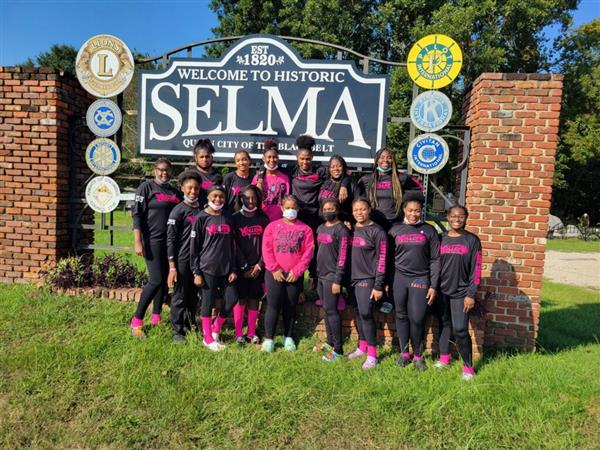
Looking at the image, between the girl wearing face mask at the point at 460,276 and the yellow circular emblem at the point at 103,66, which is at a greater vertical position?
the yellow circular emblem at the point at 103,66

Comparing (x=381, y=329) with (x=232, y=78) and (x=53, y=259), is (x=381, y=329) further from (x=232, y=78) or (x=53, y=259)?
(x=53, y=259)

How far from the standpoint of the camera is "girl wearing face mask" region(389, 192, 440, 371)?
Answer: 3.62 meters

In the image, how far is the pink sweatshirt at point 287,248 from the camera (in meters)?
3.84

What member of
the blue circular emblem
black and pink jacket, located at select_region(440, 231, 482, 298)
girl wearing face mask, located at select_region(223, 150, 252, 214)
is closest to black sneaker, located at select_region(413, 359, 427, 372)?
black and pink jacket, located at select_region(440, 231, 482, 298)

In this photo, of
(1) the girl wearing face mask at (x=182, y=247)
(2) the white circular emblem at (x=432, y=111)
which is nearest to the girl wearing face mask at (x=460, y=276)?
(2) the white circular emblem at (x=432, y=111)

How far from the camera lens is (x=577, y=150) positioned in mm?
22500

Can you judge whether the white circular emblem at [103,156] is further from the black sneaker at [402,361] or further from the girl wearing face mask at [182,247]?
the black sneaker at [402,361]

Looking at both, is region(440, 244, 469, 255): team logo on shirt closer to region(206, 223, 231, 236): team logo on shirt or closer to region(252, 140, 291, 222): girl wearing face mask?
region(252, 140, 291, 222): girl wearing face mask

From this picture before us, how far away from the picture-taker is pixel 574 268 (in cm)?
1163

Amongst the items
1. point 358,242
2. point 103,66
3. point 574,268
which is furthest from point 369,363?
point 574,268

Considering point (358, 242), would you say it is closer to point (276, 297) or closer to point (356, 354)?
point (276, 297)

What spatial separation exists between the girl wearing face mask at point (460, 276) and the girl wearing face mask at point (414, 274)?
99 mm

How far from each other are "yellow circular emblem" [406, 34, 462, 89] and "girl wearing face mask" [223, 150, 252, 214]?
2222 mm

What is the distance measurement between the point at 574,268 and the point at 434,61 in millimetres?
10282
